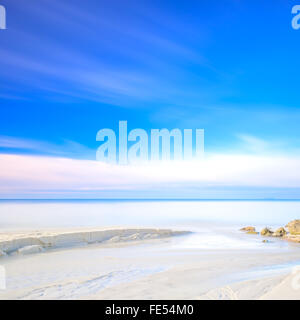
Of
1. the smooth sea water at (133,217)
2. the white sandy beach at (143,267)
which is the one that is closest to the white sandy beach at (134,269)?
the white sandy beach at (143,267)

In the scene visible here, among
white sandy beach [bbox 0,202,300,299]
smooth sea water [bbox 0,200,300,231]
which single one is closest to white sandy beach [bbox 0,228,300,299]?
white sandy beach [bbox 0,202,300,299]

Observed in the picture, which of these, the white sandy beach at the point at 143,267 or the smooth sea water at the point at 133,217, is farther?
the smooth sea water at the point at 133,217

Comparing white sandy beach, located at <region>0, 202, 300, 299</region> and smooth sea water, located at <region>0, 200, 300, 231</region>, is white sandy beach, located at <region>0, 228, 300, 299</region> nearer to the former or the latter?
white sandy beach, located at <region>0, 202, 300, 299</region>

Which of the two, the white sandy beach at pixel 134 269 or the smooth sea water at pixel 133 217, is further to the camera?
the smooth sea water at pixel 133 217

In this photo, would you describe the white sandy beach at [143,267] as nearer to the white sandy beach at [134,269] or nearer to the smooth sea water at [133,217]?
the white sandy beach at [134,269]

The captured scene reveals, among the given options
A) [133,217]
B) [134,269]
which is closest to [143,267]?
[134,269]

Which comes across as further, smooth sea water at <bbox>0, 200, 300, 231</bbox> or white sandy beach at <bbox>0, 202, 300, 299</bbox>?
smooth sea water at <bbox>0, 200, 300, 231</bbox>

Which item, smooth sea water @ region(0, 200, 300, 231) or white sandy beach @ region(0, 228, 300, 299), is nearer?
white sandy beach @ region(0, 228, 300, 299)

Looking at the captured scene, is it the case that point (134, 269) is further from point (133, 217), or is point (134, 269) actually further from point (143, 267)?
point (133, 217)

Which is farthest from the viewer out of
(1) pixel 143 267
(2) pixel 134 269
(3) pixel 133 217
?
(3) pixel 133 217
